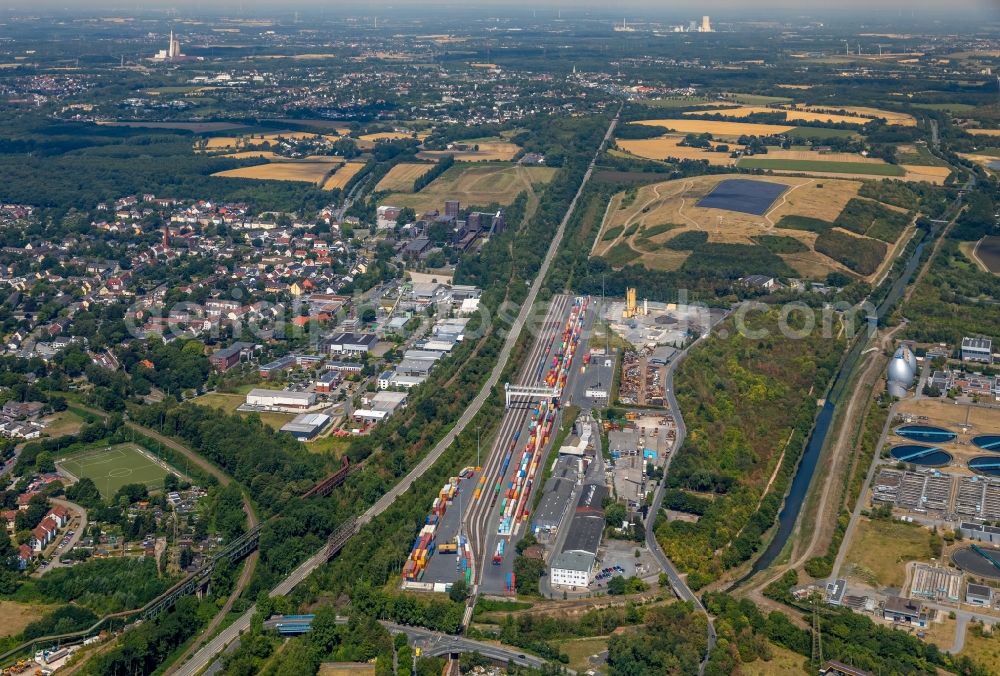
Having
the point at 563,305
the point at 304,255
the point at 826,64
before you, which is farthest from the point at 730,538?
the point at 826,64

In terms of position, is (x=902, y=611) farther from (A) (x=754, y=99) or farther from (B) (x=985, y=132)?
(A) (x=754, y=99)

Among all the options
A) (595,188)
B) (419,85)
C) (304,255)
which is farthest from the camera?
(419,85)

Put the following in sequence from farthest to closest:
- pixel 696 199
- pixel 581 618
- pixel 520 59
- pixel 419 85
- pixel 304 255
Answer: pixel 520 59 < pixel 419 85 < pixel 696 199 < pixel 304 255 < pixel 581 618

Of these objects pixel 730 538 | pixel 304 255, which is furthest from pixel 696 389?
pixel 304 255

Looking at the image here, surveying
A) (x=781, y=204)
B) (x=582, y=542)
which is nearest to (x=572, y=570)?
(x=582, y=542)

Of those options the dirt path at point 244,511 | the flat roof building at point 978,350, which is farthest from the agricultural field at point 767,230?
the dirt path at point 244,511

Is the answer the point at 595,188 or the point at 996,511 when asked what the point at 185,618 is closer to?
the point at 996,511

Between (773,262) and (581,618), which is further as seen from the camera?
(773,262)

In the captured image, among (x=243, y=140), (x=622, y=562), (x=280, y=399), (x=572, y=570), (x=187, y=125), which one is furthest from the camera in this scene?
(x=187, y=125)
